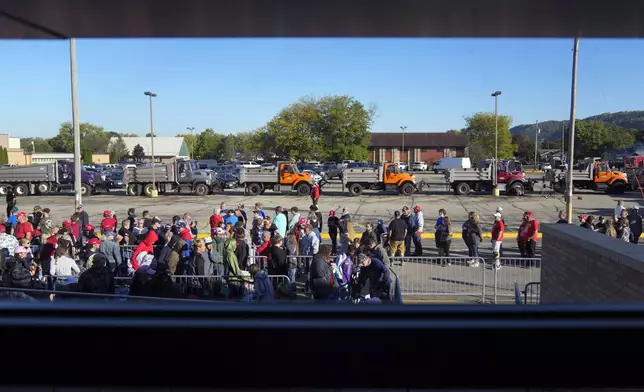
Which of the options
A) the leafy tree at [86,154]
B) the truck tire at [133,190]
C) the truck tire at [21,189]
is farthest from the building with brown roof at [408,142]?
the truck tire at [21,189]

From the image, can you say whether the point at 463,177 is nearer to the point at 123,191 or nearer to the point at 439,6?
the point at 123,191

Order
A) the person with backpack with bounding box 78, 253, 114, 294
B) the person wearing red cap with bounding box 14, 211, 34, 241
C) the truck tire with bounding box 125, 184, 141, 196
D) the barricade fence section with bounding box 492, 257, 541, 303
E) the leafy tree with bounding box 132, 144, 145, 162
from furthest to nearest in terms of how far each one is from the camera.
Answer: the truck tire with bounding box 125, 184, 141, 196 → the leafy tree with bounding box 132, 144, 145, 162 → the person wearing red cap with bounding box 14, 211, 34, 241 → the barricade fence section with bounding box 492, 257, 541, 303 → the person with backpack with bounding box 78, 253, 114, 294

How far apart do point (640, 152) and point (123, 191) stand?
37728 millimetres

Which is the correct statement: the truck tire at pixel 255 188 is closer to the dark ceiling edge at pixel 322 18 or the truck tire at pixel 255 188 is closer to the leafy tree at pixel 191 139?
the leafy tree at pixel 191 139

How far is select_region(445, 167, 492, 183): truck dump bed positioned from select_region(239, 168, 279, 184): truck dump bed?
9746 millimetres

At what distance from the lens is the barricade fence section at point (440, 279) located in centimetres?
919

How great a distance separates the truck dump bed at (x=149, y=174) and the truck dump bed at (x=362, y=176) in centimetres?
948

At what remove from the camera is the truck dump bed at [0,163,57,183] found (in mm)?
30156

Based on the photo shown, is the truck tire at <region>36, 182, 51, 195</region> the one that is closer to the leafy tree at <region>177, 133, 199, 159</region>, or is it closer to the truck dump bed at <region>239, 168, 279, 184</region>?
the truck dump bed at <region>239, 168, 279, 184</region>

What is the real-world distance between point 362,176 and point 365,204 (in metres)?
4.59

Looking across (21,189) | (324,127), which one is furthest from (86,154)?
(324,127)

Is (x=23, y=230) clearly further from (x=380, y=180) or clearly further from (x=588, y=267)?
(x=380, y=180)

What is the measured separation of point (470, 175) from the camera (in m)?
30.7

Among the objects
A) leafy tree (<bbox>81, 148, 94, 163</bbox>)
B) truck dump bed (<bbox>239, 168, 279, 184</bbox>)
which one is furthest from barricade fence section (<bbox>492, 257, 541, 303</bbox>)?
truck dump bed (<bbox>239, 168, 279, 184</bbox>)
